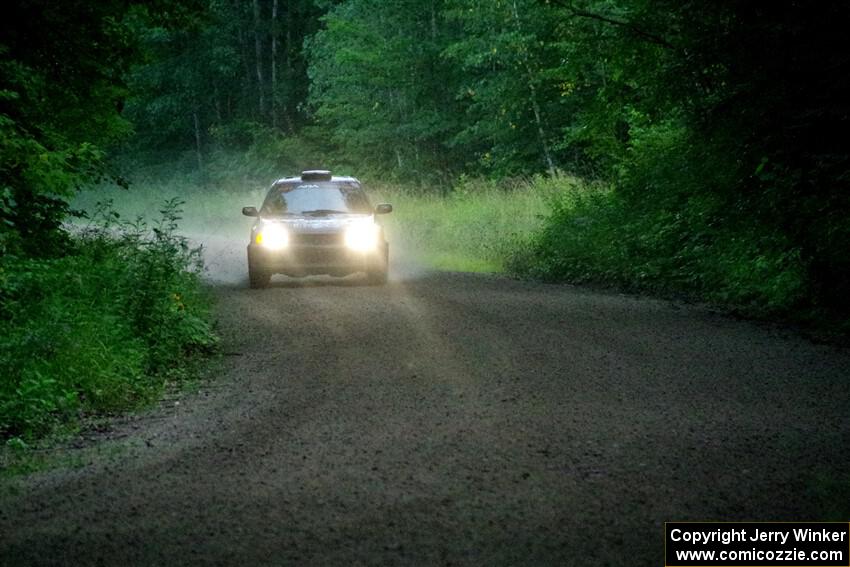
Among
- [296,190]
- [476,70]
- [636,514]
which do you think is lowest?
[636,514]

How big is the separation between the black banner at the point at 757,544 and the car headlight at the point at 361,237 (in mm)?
13290

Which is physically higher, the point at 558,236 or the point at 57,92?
the point at 57,92

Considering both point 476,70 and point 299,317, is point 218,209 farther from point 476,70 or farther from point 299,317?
point 299,317

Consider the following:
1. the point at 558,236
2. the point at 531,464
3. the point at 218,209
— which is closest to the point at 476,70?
the point at 218,209

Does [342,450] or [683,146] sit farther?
[683,146]

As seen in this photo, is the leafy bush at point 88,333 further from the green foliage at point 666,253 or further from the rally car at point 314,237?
the green foliage at point 666,253

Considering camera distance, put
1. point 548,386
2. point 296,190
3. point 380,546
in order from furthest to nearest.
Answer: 1. point 296,190
2. point 548,386
3. point 380,546

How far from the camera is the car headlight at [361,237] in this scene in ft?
61.2

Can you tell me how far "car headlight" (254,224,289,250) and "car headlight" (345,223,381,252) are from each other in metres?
0.98

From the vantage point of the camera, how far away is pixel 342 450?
745 centimetres

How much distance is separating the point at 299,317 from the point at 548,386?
5.68m

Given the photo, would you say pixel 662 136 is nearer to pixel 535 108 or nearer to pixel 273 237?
pixel 273 237

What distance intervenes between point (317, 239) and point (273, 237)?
693mm

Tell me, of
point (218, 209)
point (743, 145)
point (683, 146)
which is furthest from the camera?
point (218, 209)
